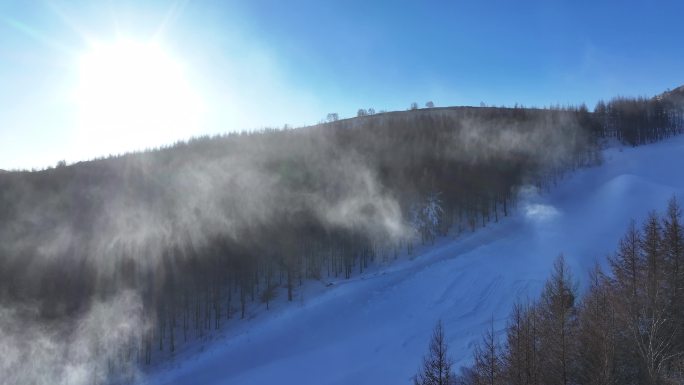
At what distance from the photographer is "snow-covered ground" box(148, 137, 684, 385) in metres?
38.1

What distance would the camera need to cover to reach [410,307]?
46750mm

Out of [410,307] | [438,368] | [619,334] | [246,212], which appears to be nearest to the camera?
[619,334]

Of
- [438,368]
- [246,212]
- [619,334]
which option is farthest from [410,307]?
[246,212]

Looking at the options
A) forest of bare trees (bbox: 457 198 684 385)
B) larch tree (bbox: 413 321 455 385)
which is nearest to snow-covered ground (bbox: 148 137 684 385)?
larch tree (bbox: 413 321 455 385)

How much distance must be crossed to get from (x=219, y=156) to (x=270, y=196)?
3496 centimetres

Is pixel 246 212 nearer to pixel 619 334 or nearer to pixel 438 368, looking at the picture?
pixel 438 368

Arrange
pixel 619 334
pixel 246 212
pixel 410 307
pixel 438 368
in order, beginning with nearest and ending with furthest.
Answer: pixel 619 334 → pixel 438 368 → pixel 410 307 → pixel 246 212

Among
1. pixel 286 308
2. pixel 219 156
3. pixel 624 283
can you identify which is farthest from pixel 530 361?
pixel 219 156

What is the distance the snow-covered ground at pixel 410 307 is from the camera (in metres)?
38.1

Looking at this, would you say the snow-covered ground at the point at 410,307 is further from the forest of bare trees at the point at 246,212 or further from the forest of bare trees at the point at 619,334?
the forest of bare trees at the point at 619,334

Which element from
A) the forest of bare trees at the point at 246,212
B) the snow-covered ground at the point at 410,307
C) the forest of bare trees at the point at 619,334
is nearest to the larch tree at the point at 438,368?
the forest of bare trees at the point at 619,334

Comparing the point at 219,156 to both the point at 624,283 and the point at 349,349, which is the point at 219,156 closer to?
the point at 349,349

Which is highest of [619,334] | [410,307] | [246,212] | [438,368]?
[246,212]

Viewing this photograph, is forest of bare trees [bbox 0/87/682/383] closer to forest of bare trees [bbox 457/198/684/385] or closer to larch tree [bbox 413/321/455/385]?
larch tree [bbox 413/321/455/385]
